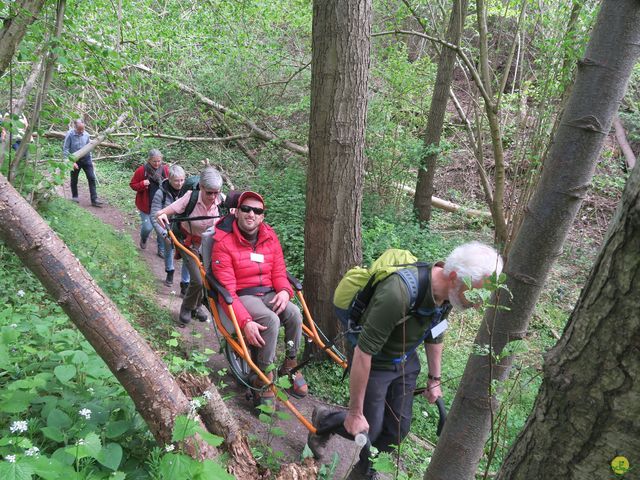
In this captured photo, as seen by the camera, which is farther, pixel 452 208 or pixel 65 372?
pixel 452 208

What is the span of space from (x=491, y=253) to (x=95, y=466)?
6.98 feet

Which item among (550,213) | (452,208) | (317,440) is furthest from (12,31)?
(452,208)

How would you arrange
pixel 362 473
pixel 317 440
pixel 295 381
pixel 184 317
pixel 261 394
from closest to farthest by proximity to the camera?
1. pixel 362 473
2. pixel 317 440
3. pixel 261 394
4. pixel 295 381
5. pixel 184 317

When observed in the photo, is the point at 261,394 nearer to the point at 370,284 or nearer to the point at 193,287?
the point at 370,284

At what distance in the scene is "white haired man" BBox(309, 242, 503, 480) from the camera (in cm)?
238

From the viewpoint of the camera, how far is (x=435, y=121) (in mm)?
9211

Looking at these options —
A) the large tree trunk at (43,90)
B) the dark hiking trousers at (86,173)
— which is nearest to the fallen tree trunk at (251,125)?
the dark hiking trousers at (86,173)

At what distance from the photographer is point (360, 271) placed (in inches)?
117

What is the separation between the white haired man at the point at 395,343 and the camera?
7.82ft

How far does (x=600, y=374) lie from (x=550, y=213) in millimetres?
693

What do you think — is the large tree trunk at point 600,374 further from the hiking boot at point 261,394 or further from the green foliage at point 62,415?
the hiking boot at point 261,394

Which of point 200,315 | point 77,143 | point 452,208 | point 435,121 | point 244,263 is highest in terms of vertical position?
point 435,121

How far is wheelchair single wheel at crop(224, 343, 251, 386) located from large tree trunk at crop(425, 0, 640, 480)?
2.51m

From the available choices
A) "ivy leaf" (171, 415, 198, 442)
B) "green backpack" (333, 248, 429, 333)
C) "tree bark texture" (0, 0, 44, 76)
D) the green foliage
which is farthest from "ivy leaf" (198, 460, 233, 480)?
"tree bark texture" (0, 0, 44, 76)
